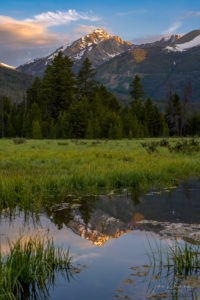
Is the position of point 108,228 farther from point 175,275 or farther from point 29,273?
point 29,273

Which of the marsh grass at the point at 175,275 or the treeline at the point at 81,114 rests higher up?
the treeline at the point at 81,114

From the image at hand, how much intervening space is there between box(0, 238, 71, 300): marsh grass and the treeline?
157ft

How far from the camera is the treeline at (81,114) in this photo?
54.0 meters

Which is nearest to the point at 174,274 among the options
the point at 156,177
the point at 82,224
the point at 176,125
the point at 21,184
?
the point at 82,224

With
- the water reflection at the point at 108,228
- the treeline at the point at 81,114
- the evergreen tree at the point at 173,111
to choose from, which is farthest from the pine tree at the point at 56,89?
the water reflection at the point at 108,228

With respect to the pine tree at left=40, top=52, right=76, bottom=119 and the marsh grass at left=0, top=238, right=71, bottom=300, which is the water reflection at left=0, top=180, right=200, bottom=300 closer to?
the marsh grass at left=0, top=238, right=71, bottom=300

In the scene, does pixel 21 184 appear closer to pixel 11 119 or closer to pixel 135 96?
pixel 11 119

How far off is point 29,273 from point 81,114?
1972 inches

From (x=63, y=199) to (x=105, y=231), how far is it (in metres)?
2.91

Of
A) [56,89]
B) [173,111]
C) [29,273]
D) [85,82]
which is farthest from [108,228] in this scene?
[173,111]

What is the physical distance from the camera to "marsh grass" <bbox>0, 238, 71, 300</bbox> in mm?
3709

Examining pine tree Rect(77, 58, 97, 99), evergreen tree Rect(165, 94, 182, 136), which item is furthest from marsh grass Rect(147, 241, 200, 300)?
evergreen tree Rect(165, 94, 182, 136)

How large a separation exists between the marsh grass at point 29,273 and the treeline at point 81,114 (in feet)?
157

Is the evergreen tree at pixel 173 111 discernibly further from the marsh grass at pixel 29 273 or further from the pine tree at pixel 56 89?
the marsh grass at pixel 29 273
